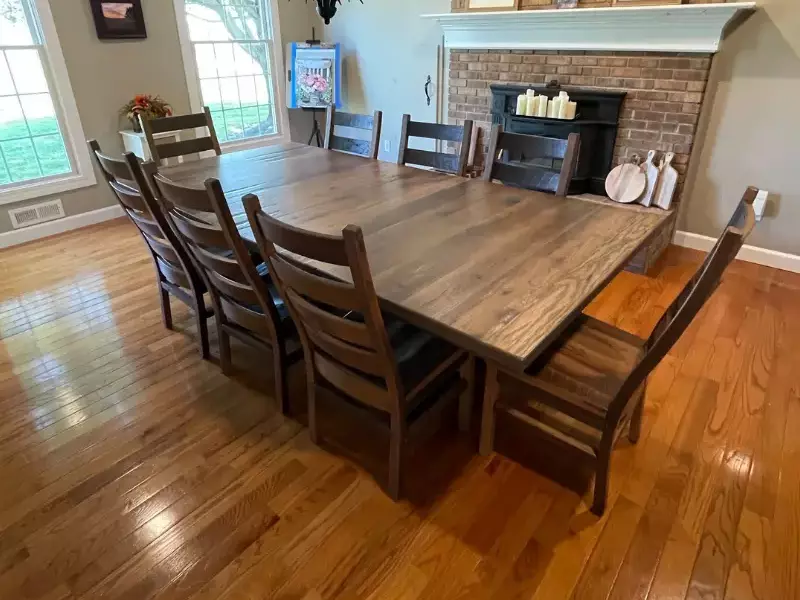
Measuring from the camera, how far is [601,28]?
3230 mm

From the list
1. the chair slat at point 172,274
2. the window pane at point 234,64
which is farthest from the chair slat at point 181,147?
the window pane at point 234,64

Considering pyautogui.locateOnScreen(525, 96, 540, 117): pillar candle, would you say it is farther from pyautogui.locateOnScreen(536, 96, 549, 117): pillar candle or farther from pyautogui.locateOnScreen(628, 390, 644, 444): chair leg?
pyautogui.locateOnScreen(628, 390, 644, 444): chair leg

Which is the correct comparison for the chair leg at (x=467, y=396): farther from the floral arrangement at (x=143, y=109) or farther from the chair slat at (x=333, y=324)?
the floral arrangement at (x=143, y=109)

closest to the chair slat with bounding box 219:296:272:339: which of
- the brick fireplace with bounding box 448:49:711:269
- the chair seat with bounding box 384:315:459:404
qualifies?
the chair seat with bounding box 384:315:459:404

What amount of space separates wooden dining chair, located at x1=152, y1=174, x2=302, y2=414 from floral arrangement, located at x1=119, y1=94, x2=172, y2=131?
2.42m

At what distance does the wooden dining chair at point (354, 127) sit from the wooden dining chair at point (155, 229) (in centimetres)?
120

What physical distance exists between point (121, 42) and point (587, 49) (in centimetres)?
347

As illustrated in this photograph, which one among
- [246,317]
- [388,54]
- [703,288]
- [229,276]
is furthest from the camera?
[388,54]

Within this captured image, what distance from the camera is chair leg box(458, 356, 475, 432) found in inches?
69.5

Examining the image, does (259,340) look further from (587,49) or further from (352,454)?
(587,49)

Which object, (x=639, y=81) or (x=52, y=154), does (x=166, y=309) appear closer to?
(x=52, y=154)

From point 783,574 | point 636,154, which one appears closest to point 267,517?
point 783,574

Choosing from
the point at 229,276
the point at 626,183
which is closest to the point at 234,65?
the point at 626,183

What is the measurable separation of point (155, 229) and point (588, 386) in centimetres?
181
